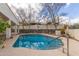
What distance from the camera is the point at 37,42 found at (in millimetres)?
4129

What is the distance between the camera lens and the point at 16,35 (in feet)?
13.7

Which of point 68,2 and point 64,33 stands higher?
point 68,2

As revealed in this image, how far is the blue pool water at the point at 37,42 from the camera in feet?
13.5

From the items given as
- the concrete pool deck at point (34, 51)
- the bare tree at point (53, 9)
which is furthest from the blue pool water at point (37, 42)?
the bare tree at point (53, 9)

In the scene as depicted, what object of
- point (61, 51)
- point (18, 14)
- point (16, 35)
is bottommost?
point (61, 51)

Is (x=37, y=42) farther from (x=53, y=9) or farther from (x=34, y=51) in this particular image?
(x=53, y=9)

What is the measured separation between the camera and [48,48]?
13.6 feet

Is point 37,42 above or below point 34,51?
above

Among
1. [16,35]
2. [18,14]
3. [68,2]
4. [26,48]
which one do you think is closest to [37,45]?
[26,48]

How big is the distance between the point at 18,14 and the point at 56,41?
37.9 inches

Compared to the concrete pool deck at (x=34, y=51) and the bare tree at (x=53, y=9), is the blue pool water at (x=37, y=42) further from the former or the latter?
the bare tree at (x=53, y=9)

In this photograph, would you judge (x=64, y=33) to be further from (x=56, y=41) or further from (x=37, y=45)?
(x=37, y=45)

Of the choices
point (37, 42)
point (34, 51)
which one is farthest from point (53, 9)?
point (34, 51)

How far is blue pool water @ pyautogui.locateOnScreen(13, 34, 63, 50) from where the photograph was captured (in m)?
4.12
